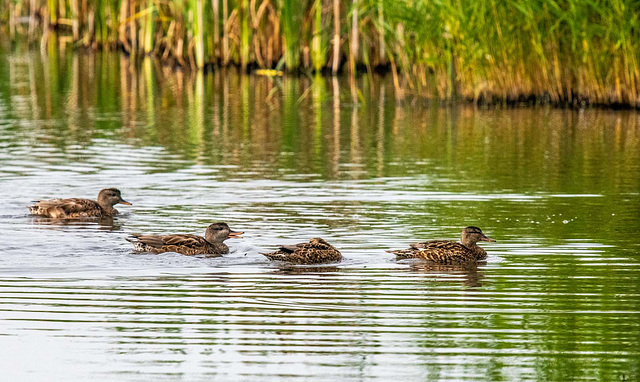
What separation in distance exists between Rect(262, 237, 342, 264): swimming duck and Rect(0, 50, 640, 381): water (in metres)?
0.14

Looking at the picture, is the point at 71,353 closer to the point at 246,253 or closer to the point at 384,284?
the point at 384,284

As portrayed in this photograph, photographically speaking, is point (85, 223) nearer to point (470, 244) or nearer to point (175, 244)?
point (175, 244)

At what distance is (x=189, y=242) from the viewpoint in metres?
10.4

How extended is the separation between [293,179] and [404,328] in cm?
753

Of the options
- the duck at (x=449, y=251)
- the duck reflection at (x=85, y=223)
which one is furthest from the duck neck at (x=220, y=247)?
the duck reflection at (x=85, y=223)

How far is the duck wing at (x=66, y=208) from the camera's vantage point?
12.5 m

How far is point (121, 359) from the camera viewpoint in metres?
7.12

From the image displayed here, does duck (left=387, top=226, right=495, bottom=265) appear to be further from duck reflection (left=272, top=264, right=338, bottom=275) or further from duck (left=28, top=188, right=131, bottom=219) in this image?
duck (left=28, top=188, right=131, bottom=219)

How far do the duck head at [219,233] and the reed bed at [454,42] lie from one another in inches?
411

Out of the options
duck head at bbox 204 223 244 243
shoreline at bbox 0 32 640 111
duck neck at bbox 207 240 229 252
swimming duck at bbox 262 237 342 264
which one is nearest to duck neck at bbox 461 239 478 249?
swimming duck at bbox 262 237 342 264

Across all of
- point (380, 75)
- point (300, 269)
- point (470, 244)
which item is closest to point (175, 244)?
point (300, 269)

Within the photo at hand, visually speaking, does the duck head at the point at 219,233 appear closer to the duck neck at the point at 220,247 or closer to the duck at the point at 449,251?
the duck neck at the point at 220,247

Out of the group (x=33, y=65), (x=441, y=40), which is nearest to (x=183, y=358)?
(x=441, y=40)

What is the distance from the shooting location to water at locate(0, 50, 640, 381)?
727 centimetres
